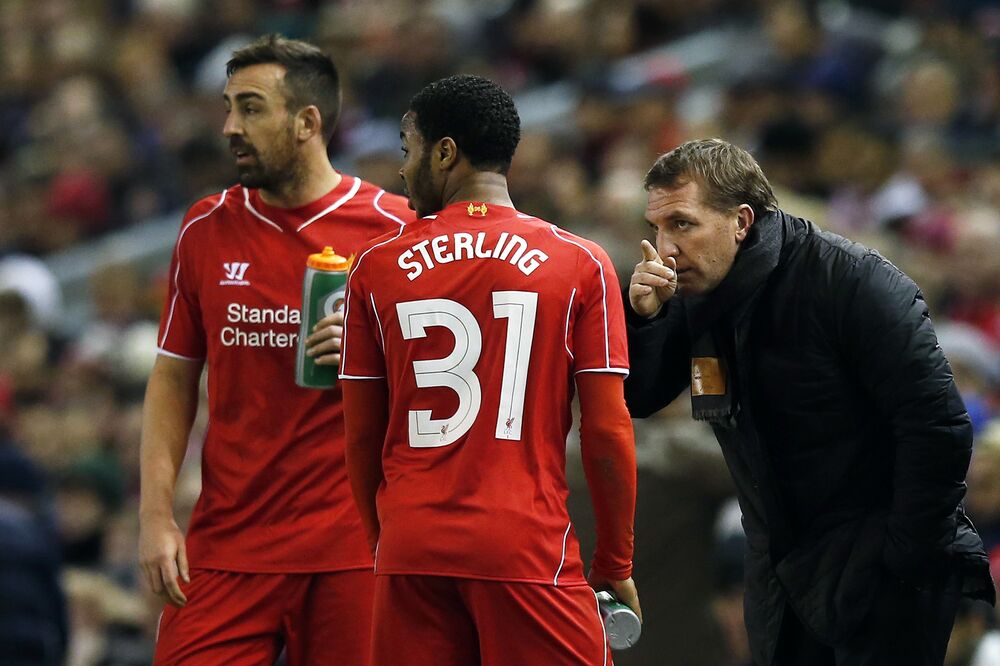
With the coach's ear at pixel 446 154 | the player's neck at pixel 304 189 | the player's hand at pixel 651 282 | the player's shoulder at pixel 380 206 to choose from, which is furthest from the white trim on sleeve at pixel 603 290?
the player's neck at pixel 304 189

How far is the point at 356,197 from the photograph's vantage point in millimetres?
5453

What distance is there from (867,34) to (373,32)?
14.5ft

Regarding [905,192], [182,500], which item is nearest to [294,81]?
[182,500]

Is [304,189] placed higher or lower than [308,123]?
lower

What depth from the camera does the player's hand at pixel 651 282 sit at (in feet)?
15.3

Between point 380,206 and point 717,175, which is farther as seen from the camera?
point 380,206

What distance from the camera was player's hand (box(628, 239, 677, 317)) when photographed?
15.3ft

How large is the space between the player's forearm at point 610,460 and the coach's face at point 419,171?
0.63 m

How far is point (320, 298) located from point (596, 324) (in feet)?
3.12

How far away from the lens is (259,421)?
5.22 m

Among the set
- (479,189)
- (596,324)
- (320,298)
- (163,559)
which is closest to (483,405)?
(596,324)

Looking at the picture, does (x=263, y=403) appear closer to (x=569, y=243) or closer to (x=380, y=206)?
(x=380, y=206)

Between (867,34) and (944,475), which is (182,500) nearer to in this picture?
(944,475)

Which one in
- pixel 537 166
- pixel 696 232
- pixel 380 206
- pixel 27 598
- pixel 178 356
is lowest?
pixel 27 598
